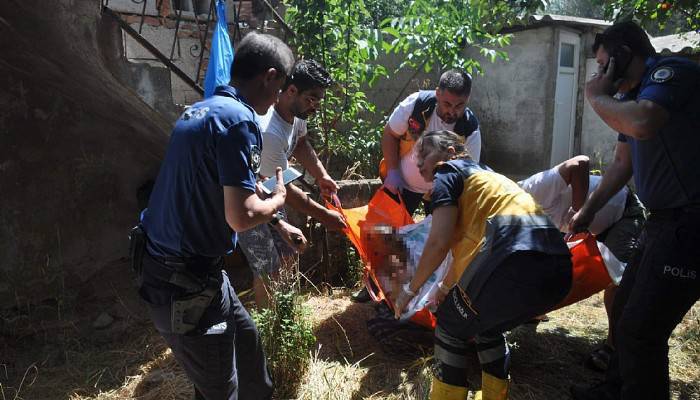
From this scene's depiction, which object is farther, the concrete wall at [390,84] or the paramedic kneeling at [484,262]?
the concrete wall at [390,84]

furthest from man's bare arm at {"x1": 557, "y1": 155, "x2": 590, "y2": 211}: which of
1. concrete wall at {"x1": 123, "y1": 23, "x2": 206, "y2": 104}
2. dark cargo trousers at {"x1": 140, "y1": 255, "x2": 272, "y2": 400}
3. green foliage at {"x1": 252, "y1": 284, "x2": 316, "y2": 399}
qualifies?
concrete wall at {"x1": 123, "y1": 23, "x2": 206, "y2": 104}

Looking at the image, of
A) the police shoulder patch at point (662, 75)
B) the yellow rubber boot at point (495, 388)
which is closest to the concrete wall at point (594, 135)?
the police shoulder patch at point (662, 75)

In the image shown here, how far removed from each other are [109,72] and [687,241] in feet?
11.3

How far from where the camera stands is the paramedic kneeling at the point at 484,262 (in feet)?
7.48

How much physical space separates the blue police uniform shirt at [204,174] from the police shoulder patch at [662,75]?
64.2 inches

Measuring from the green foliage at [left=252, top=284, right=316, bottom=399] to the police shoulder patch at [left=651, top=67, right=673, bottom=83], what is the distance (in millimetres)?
2001

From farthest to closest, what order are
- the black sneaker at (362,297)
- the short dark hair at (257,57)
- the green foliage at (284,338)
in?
the black sneaker at (362,297) < the green foliage at (284,338) < the short dark hair at (257,57)

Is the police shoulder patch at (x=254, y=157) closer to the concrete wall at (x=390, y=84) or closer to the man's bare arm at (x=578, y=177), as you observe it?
the man's bare arm at (x=578, y=177)

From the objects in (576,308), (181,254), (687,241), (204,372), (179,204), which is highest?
(179,204)

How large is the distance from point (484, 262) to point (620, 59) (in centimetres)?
112

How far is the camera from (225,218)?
1.97 m

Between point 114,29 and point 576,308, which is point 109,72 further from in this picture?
point 576,308

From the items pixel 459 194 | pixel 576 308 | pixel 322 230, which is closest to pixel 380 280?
pixel 459 194

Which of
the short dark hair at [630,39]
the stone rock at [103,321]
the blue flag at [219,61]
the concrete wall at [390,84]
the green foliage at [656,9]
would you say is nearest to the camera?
the short dark hair at [630,39]
